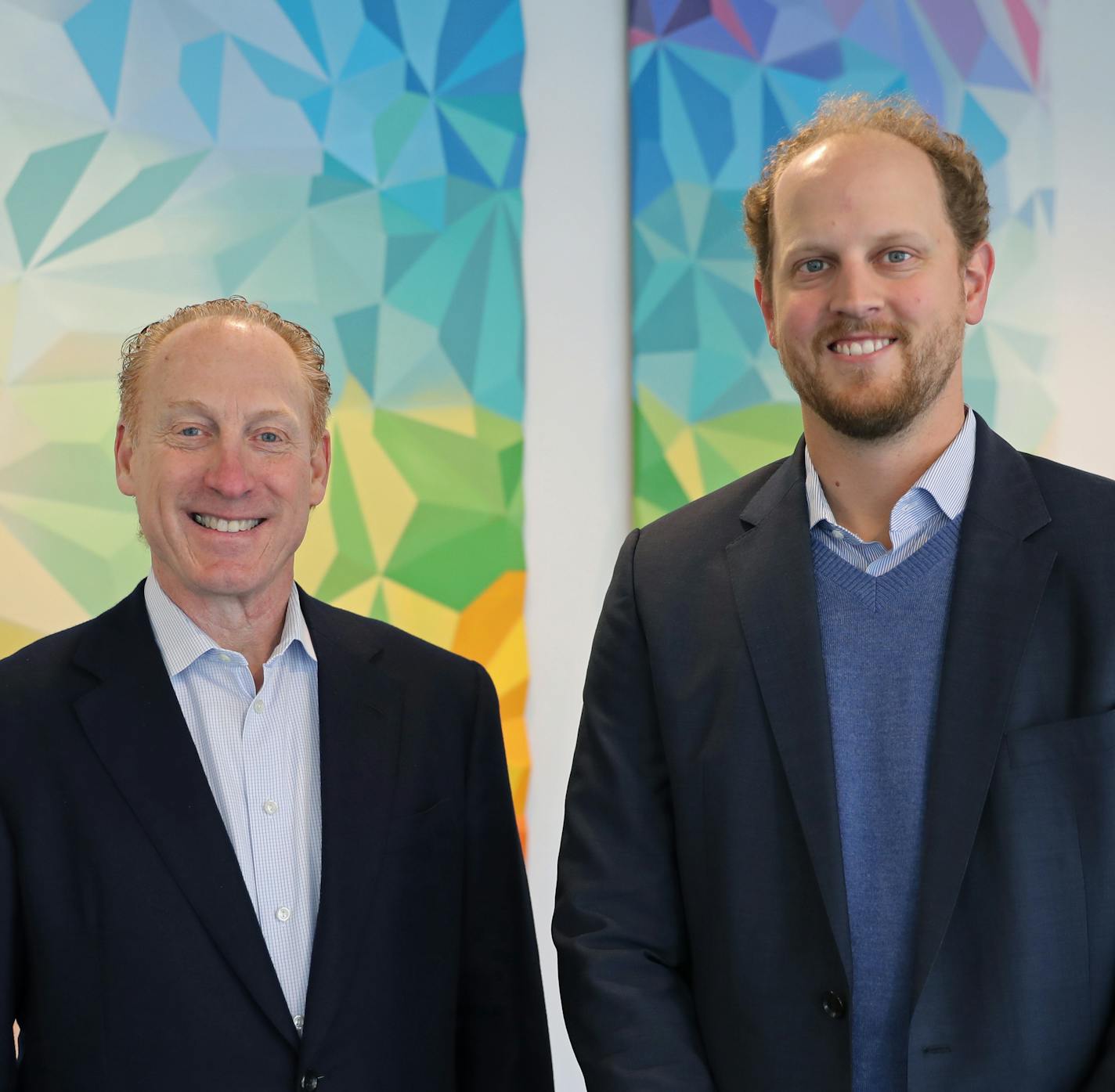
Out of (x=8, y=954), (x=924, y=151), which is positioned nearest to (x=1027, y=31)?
(x=924, y=151)

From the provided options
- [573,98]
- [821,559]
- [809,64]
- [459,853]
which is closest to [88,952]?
[459,853]

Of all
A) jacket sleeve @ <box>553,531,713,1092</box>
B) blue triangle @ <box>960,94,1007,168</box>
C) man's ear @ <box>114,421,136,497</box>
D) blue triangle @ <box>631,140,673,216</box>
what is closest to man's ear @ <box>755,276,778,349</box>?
jacket sleeve @ <box>553,531,713,1092</box>

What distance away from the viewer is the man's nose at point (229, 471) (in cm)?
178

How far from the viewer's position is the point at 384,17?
107 inches

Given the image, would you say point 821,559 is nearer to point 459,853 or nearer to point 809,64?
point 459,853

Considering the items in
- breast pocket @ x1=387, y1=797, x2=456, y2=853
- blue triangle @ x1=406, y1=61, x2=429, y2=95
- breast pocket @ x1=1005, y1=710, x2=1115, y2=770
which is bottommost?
breast pocket @ x1=387, y1=797, x2=456, y2=853

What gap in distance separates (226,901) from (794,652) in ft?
2.49

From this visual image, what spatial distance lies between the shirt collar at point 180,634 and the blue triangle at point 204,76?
109 cm

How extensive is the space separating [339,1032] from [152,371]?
92cm

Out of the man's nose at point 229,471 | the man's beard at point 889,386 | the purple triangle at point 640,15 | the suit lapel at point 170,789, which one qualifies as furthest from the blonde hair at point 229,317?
the purple triangle at point 640,15

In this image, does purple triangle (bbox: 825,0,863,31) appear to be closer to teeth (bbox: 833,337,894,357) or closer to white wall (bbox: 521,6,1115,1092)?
white wall (bbox: 521,6,1115,1092)

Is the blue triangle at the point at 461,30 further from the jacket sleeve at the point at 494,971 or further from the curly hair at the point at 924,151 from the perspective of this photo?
the jacket sleeve at the point at 494,971

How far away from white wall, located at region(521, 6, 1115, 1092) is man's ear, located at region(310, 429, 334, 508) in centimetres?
95

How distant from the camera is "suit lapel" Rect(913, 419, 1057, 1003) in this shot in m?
1.50
